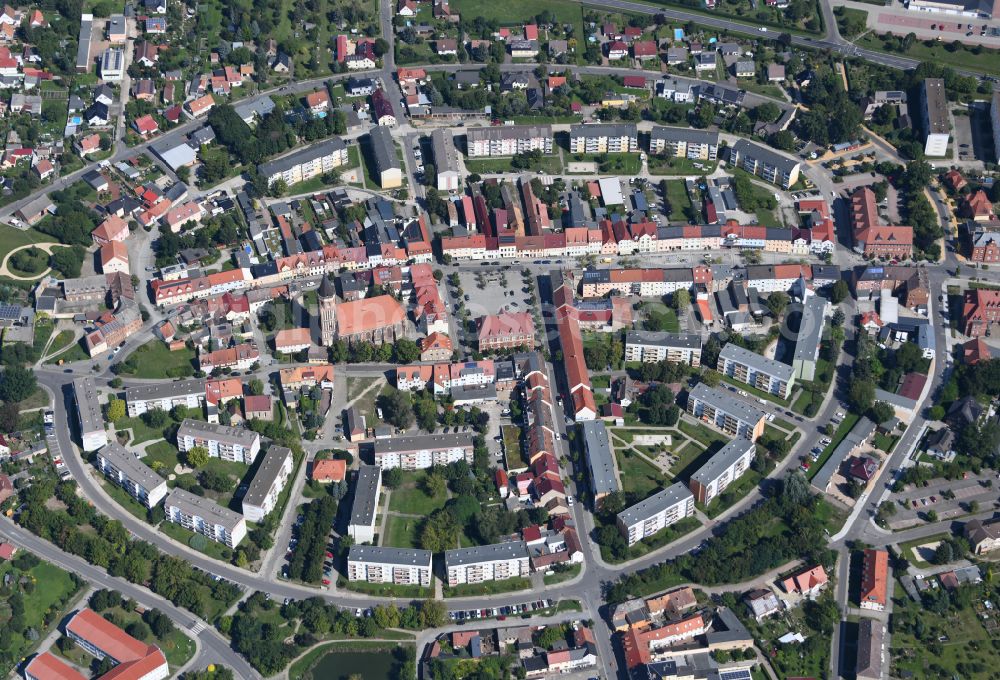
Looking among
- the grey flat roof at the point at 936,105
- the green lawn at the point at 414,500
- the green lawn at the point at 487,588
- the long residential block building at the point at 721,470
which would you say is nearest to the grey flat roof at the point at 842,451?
the long residential block building at the point at 721,470

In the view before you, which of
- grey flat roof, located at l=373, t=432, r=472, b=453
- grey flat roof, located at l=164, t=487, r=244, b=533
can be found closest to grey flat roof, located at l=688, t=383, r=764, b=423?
grey flat roof, located at l=373, t=432, r=472, b=453

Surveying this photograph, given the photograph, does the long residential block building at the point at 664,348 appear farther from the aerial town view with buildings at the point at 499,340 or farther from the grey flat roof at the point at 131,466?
the grey flat roof at the point at 131,466

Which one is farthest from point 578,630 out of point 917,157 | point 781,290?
point 917,157

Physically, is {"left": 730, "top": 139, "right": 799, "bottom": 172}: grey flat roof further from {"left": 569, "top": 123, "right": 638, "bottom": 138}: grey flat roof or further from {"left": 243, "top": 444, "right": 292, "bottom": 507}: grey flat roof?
{"left": 243, "top": 444, "right": 292, "bottom": 507}: grey flat roof

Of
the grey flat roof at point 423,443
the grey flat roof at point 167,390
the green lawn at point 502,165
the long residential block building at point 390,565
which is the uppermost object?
the green lawn at point 502,165

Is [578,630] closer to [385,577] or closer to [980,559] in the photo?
[385,577]

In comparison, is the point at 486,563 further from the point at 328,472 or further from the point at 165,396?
the point at 165,396
